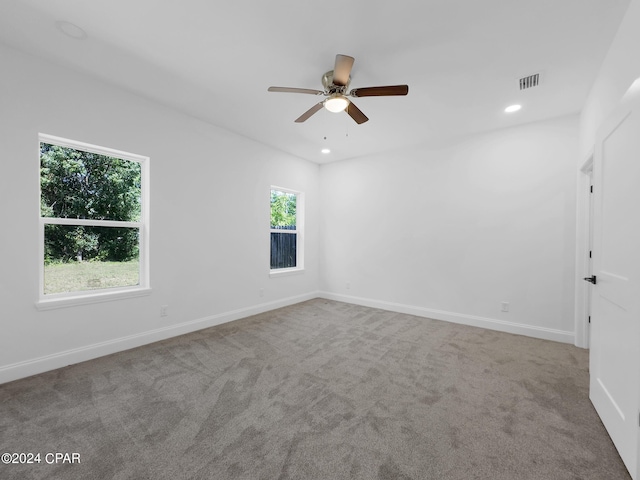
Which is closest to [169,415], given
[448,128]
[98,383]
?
[98,383]

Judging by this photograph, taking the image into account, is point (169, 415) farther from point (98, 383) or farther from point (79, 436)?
point (98, 383)

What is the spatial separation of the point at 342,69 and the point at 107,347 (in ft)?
11.4

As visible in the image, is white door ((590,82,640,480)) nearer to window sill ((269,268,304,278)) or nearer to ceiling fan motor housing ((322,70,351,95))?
ceiling fan motor housing ((322,70,351,95))

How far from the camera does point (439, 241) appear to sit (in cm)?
431

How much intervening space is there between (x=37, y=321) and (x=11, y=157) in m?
1.44

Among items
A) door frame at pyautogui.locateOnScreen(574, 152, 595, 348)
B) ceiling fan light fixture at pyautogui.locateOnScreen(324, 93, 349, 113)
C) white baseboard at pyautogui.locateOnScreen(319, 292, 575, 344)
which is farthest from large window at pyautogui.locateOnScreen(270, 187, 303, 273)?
door frame at pyautogui.locateOnScreen(574, 152, 595, 348)

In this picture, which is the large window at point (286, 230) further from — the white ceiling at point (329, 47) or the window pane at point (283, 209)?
the white ceiling at point (329, 47)

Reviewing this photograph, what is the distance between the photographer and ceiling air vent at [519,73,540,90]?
2.61 metres

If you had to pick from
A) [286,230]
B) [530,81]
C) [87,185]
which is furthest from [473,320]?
[87,185]

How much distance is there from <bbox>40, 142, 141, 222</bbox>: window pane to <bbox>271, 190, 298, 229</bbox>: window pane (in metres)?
2.17

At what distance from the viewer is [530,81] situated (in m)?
2.67

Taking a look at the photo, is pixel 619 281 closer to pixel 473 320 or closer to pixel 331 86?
pixel 331 86

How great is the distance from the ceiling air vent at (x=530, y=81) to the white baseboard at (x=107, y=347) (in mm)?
4356

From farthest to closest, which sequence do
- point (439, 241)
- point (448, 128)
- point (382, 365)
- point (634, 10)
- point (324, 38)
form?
point (439, 241), point (448, 128), point (382, 365), point (324, 38), point (634, 10)
